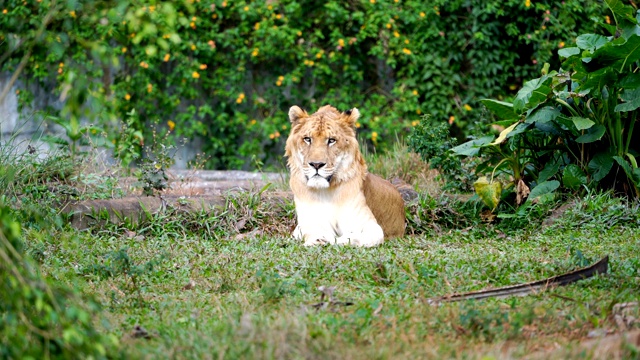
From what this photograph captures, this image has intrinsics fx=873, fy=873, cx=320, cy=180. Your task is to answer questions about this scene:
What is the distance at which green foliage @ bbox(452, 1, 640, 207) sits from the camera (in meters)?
8.00

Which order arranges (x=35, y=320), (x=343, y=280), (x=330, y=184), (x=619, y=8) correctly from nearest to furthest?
(x=35, y=320) < (x=343, y=280) < (x=330, y=184) < (x=619, y=8)

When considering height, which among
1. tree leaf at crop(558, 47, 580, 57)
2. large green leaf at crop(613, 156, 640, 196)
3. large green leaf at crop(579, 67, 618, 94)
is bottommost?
large green leaf at crop(613, 156, 640, 196)

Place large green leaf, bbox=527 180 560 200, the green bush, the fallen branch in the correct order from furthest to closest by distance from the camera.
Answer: the green bush, large green leaf, bbox=527 180 560 200, the fallen branch

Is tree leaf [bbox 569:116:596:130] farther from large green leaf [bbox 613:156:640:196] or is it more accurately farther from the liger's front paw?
the liger's front paw

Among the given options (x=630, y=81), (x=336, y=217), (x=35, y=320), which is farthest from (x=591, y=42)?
(x=35, y=320)

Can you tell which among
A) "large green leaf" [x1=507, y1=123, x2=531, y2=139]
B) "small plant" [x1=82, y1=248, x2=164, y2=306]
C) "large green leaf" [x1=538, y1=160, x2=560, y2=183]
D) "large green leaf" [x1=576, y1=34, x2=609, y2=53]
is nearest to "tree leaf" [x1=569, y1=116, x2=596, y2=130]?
"large green leaf" [x1=507, y1=123, x2=531, y2=139]

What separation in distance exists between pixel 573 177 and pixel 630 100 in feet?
2.95

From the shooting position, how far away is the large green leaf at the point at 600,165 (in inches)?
331

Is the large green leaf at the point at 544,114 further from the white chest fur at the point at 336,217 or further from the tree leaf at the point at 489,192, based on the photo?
the white chest fur at the point at 336,217

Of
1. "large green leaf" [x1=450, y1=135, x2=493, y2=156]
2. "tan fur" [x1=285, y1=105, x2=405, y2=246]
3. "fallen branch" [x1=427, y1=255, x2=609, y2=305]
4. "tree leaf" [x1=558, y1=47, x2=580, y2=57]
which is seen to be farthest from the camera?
"large green leaf" [x1=450, y1=135, x2=493, y2=156]

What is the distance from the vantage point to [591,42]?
8094mm

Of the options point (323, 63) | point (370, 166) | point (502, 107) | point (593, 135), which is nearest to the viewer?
point (593, 135)

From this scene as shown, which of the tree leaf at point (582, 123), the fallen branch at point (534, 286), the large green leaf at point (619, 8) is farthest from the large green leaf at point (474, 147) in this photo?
the fallen branch at point (534, 286)

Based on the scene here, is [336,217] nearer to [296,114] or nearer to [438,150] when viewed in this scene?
[296,114]
